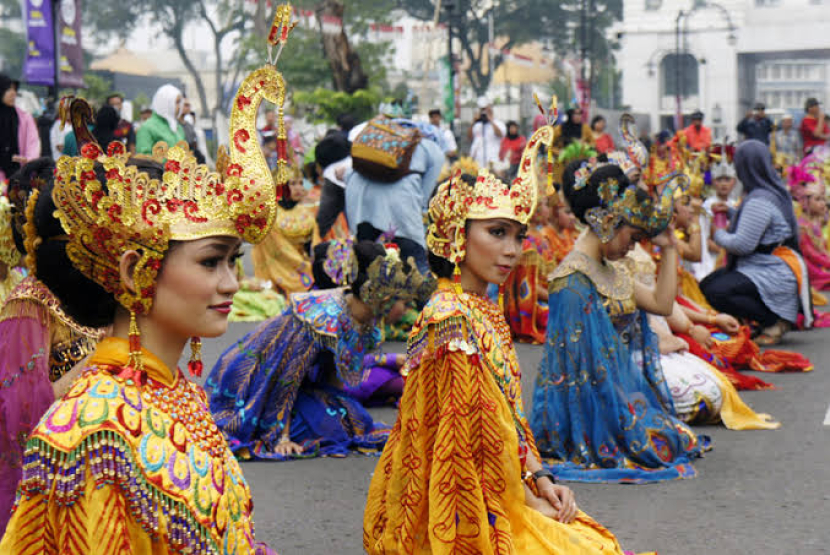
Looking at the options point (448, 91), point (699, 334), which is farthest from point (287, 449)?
point (448, 91)

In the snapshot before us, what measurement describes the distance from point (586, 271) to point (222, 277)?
A: 140 inches

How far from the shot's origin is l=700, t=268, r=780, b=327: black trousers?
9750 mm

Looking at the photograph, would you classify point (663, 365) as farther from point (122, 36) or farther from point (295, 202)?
point (122, 36)

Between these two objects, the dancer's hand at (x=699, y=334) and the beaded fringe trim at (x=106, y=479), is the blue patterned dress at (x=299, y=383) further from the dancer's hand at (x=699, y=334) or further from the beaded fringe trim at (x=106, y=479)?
the beaded fringe trim at (x=106, y=479)

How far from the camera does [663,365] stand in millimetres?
6793

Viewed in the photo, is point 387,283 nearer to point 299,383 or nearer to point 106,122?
point 299,383

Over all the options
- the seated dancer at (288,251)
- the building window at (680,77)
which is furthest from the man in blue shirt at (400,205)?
the building window at (680,77)

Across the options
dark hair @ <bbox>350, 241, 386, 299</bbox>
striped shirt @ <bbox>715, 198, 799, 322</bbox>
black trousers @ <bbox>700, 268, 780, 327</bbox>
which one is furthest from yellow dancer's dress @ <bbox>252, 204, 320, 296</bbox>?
dark hair @ <bbox>350, 241, 386, 299</bbox>

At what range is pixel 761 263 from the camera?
9867 millimetres

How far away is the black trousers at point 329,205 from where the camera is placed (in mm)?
11477

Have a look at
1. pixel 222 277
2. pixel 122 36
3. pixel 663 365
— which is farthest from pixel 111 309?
pixel 122 36

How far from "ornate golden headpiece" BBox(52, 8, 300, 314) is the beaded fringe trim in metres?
0.31

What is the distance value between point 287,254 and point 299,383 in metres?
6.11

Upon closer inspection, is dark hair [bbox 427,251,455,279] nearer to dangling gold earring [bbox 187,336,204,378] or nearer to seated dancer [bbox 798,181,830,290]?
dangling gold earring [bbox 187,336,204,378]
